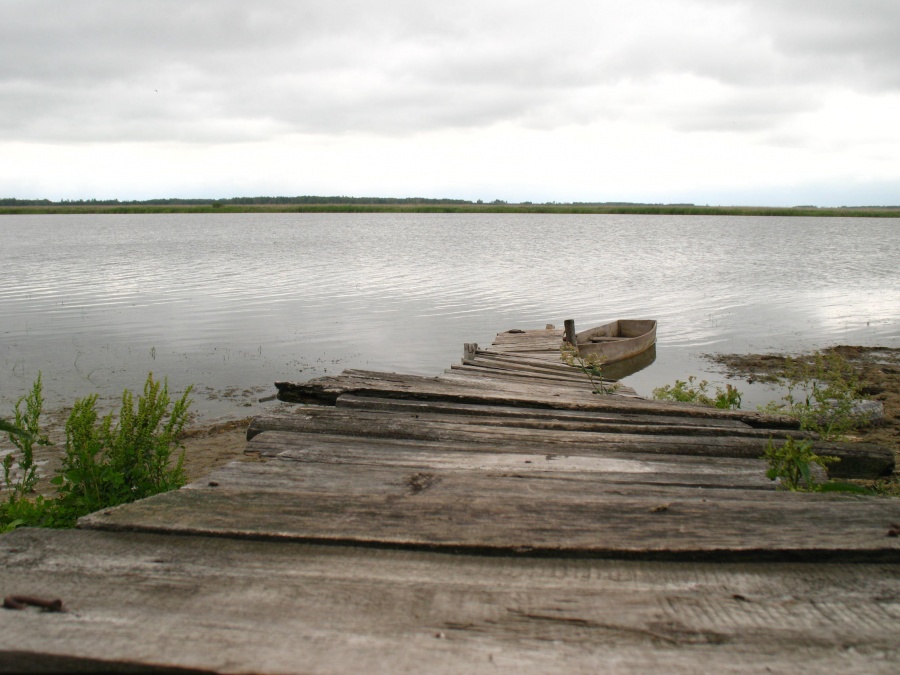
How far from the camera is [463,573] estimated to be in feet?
6.13

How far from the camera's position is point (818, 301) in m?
22.4

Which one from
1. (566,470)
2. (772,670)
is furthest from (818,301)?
(772,670)

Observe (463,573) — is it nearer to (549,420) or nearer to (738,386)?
(549,420)

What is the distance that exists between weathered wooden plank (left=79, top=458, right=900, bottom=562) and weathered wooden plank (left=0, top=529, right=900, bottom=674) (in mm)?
60

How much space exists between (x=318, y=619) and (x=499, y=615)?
1.39ft

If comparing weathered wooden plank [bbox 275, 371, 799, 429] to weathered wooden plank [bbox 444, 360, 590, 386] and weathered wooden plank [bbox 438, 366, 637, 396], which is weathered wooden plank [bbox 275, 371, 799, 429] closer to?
weathered wooden plank [bbox 438, 366, 637, 396]

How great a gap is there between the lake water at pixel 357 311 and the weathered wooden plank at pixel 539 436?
6518 mm

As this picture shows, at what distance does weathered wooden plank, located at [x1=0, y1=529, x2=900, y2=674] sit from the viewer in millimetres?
1403

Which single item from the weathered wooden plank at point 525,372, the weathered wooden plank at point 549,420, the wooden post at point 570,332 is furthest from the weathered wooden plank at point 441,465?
the wooden post at point 570,332

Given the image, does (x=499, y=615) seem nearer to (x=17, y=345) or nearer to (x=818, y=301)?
(x=17, y=345)

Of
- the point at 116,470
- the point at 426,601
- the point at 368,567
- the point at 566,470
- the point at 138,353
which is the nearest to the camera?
the point at 426,601

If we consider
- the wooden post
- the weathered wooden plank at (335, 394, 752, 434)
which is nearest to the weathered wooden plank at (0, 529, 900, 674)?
the weathered wooden plank at (335, 394, 752, 434)

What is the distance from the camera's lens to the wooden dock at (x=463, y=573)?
1434 millimetres

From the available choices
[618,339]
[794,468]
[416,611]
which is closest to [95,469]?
[416,611]
